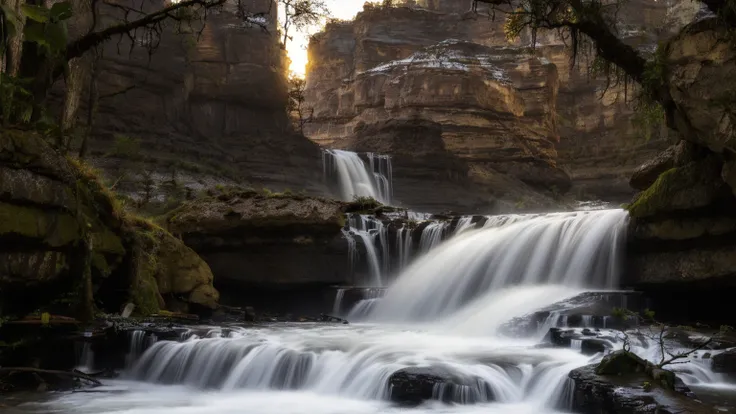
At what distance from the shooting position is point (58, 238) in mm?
9773

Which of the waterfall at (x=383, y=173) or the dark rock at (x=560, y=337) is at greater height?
the waterfall at (x=383, y=173)

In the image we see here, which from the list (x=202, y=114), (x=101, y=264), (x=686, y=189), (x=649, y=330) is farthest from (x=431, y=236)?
(x=202, y=114)

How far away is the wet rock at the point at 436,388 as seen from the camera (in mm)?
8062

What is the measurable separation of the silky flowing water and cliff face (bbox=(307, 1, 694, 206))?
19877 millimetres

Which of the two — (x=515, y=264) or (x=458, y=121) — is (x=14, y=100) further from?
(x=458, y=121)

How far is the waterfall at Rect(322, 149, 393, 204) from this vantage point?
3366 cm

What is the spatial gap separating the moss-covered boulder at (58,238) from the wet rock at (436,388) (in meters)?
5.63

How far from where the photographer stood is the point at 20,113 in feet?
32.5

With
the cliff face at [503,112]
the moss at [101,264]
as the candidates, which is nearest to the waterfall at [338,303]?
the moss at [101,264]

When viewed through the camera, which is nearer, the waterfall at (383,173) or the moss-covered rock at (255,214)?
the moss-covered rock at (255,214)

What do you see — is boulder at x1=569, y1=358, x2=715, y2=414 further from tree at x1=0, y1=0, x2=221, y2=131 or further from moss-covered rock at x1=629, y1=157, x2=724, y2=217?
tree at x1=0, y1=0, x2=221, y2=131

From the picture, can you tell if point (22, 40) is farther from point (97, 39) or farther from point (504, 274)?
point (504, 274)

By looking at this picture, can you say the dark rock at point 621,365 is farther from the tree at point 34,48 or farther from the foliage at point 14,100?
the foliage at point 14,100

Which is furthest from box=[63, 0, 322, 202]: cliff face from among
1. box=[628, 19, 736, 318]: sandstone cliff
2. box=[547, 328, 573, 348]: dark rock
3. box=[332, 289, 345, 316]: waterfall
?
box=[547, 328, 573, 348]: dark rock
